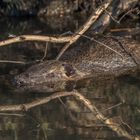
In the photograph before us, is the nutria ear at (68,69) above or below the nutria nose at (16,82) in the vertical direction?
above

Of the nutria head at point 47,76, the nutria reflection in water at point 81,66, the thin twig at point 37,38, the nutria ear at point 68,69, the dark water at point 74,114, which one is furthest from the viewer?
the nutria ear at point 68,69

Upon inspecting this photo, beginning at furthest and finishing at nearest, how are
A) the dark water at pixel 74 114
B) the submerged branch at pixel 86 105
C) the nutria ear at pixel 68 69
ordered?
the nutria ear at pixel 68 69, the dark water at pixel 74 114, the submerged branch at pixel 86 105

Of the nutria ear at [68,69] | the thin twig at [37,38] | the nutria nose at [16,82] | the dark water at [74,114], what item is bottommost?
the dark water at [74,114]

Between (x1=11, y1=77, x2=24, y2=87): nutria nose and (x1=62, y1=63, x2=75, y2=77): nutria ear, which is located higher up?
(x1=62, y1=63, x2=75, y2=77): nutria ear

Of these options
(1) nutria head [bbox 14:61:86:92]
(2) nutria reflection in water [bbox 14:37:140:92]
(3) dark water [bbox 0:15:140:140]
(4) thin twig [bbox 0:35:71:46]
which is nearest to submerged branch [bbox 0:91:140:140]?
(3) dark water [bbox 0:15:140:140]

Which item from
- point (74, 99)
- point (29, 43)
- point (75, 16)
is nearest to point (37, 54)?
point (29, 43)

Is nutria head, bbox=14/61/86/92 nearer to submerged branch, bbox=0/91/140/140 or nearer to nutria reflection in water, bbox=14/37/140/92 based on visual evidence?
nutria reflection in water, bbox=14/37/140/92

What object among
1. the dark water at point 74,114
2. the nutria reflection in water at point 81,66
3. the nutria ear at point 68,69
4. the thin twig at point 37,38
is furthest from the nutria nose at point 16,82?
the thin twig at point 37,38

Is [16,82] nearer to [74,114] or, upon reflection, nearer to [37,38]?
[37,38]

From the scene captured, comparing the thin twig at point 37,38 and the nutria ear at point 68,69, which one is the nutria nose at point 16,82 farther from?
the thin twig at point 37,38
